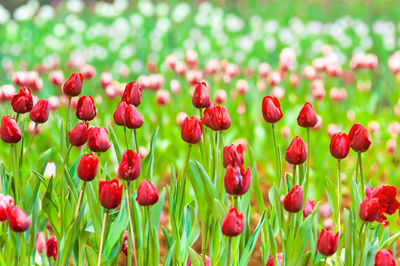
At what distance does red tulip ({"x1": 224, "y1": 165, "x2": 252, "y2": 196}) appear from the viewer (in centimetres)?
138

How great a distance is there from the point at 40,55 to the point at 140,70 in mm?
1374

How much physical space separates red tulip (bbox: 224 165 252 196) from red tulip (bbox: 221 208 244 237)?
8 cm

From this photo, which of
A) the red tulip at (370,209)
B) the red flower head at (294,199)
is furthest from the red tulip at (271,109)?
Result: the red tulip at (370,209)

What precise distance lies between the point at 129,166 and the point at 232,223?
0.28 metres

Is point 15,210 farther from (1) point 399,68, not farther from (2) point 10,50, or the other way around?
(2) point 10,50

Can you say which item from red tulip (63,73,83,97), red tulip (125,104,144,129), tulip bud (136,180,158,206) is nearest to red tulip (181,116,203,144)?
red tulip (125,104,144,129)

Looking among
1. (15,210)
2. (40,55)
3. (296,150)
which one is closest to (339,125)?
(296,150)

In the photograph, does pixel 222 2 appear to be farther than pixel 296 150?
Yes

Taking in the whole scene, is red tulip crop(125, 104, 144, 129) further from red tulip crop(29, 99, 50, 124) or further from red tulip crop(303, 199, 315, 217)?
red tulip crop(303, 199, 315, 217)

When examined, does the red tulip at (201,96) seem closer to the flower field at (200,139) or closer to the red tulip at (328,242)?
the flower field at (200,139)

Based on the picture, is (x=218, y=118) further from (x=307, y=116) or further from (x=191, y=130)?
(x=307, y=116)

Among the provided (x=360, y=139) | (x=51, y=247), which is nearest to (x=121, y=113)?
(x=51, y=247)

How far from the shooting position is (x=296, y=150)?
1559 millimetres

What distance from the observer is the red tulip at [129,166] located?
1.42m
